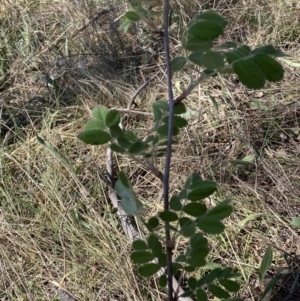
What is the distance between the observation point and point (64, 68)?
122 inches

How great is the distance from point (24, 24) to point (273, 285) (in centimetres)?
246

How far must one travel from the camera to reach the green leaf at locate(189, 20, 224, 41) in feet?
2.91

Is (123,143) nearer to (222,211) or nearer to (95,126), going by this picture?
(95,126)

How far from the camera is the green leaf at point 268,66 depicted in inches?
32.6

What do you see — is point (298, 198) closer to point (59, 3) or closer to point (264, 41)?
point (264, 41)

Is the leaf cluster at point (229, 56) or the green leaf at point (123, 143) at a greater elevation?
the leaf cluster at point (229, 56)

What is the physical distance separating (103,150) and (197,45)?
1643 millimetres

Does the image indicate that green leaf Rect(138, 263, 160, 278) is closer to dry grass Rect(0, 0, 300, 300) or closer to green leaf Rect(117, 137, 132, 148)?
green leaf Rect(117, 137, 132, 148)

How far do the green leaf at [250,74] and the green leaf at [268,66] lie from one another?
0.04ft

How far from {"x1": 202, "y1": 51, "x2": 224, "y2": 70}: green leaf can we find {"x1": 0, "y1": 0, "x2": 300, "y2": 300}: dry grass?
1113 mm

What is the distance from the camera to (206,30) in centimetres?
89

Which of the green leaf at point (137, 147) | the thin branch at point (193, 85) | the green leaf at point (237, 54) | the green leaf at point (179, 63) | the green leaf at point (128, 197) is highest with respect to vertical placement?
the green leaf at point (237, 54)

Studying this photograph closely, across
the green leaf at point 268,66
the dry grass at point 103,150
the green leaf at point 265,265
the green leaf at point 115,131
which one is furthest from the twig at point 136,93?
the green leaf at point 268,66

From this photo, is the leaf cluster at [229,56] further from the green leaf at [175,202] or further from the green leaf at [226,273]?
the green leaf at [226,273]
